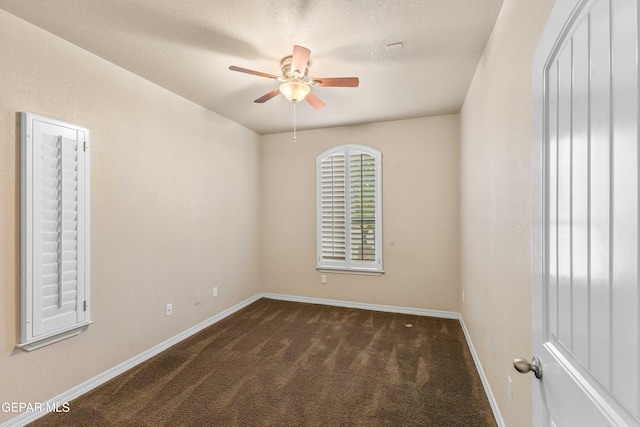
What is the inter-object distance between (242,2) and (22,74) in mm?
1526

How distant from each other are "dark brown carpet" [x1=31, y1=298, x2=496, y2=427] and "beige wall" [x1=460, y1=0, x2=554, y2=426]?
0.39 metres

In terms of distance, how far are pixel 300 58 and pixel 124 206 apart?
197cm

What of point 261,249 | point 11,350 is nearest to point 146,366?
point 11,350

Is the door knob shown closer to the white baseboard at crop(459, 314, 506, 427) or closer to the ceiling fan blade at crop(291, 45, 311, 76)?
the white baseboard at crop(459, 314, 506, 427)

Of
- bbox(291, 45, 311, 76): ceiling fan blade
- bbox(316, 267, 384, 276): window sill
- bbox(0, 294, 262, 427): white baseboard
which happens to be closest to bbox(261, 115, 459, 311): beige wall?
bbox(316, 267, 384, 276): window sill

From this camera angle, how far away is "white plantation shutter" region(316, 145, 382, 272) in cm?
423

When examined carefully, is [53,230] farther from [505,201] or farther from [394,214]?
[394,214]

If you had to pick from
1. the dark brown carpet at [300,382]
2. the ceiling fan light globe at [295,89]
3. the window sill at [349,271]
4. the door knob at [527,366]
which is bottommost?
the dark brown carpet at [300,382]

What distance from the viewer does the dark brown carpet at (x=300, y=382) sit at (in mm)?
2010

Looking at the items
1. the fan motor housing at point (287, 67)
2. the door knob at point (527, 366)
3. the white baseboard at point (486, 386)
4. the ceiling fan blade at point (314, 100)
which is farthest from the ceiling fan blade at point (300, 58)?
the white baseboard at point (486, 386)

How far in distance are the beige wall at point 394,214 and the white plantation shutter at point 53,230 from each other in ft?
8.88

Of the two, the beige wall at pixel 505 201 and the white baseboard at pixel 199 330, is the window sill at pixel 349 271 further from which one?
the beige wall at pixel 505 201

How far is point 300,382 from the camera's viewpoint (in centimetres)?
242

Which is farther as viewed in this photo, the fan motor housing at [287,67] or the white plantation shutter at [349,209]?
the white plantation shutter at [349,209]
